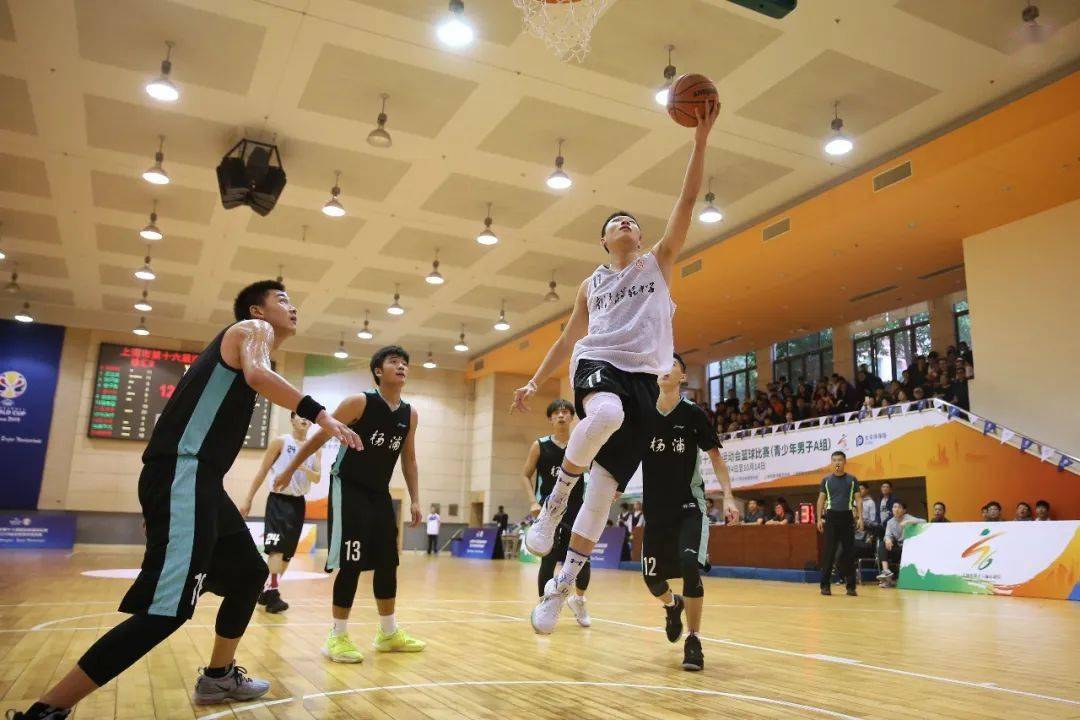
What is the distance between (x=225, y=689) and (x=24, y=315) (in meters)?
22.3

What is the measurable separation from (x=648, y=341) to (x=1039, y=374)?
11595 millimetres

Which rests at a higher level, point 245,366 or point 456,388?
point 456,388

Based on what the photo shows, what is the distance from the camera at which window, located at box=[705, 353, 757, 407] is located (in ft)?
82.9

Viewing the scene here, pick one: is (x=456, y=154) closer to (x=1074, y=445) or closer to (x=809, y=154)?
(x=809, y=154)

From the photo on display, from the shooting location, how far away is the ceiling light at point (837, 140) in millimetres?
11219

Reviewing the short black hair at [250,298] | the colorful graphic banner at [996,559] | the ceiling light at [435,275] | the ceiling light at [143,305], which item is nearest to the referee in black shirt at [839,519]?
the colorful graphic banner at [996,559]

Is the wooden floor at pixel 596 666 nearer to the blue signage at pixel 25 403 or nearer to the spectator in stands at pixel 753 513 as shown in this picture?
the spectator in stands at pixel 753 513

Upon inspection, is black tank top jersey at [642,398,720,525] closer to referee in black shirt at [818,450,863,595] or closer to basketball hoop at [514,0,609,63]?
basketball hoop at [514,0,609,63]

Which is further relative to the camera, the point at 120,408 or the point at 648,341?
the point at 120,408

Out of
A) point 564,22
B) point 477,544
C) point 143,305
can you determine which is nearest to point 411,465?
point 564,22

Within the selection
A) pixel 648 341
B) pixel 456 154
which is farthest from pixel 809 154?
pixel 648 341

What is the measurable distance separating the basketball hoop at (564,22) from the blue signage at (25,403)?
64.7 feet

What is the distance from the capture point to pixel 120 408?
22.9 m

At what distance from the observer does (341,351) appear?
24359 mm
